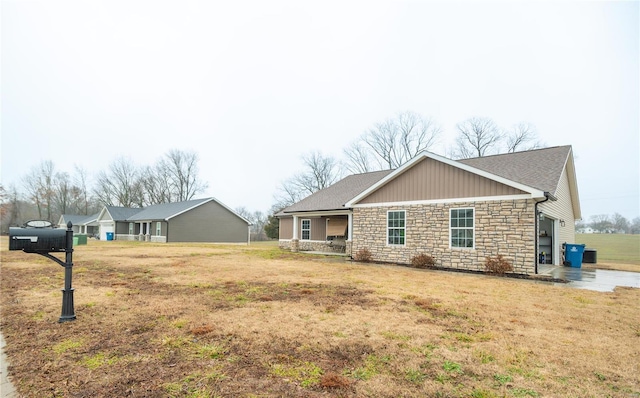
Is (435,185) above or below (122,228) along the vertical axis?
above

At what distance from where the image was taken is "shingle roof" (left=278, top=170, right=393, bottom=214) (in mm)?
19734

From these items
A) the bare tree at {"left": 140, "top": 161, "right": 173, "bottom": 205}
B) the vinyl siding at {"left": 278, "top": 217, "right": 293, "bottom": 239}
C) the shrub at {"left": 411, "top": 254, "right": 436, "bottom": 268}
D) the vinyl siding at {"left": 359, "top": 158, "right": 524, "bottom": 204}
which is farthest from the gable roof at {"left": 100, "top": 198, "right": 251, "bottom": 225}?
the shrub at {"left": 411, "top": 254, "right": 436, "bottom": 268}

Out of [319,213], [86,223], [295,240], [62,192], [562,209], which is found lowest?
[295,240]

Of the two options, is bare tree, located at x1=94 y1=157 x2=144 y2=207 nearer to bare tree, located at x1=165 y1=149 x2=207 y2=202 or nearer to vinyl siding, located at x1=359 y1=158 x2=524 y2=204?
bare tree, located at x1=165 y1=149 x2=207 y2=202

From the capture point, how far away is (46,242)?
16.3ft

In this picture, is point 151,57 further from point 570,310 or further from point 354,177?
point 570,310

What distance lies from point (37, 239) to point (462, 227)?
1206cm

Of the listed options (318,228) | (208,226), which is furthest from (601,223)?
(208,226)

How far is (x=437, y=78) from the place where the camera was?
1014 inches

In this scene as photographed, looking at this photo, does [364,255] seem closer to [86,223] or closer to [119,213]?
[119,213]

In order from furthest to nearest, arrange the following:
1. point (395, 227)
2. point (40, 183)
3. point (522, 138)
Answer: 1. point (40, 183)
2. point (522, 138)
3. point (395, 227)

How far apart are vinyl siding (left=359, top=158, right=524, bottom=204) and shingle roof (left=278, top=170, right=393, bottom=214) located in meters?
4.61

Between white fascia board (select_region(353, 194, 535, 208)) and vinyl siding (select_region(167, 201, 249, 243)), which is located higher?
white fascia board (select_region(353, 194, 535, 208))

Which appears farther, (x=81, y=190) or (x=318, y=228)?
(x=81, y=190)
